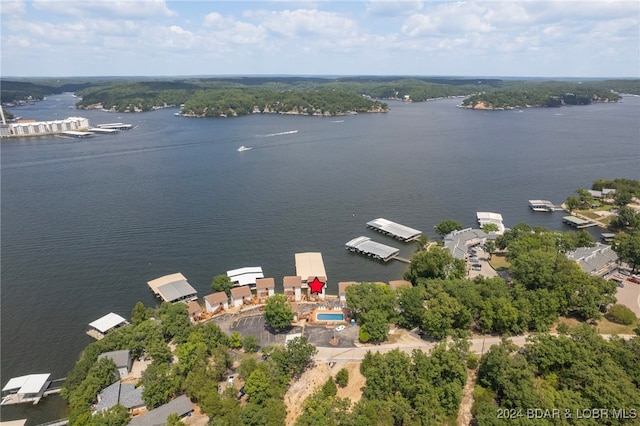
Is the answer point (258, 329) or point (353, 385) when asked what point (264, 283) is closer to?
point (258, 329)

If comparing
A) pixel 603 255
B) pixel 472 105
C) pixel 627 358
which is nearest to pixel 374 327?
pixel 627 358

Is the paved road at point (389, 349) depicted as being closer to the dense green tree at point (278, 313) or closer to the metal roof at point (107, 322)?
the dense green tree at point (278, 313)

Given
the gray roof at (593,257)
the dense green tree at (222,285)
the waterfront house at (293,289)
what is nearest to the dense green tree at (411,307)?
the waterfront house at (293,289)

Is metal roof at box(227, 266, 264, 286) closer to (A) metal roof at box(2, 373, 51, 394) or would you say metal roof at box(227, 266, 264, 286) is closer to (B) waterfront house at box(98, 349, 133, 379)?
(B) waterfront house at box(98, 349, 133, 379)

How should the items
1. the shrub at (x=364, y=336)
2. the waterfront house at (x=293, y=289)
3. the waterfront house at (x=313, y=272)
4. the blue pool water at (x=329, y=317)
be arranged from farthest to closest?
the waterfront house at (x=313, y=272), the waterfront house at (x=293, y=289), the blue pool water at (x=329, y=317), the shrub at (x=364, y=336)

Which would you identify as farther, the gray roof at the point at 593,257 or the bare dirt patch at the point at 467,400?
the gray roof at the point at 593,257

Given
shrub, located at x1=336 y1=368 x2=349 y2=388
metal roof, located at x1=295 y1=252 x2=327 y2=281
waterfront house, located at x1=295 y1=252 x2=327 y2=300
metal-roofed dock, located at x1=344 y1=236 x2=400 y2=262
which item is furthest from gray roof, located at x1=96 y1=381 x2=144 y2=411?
metal-roofed dock, located at x1=344 y1=236 x2=400 y2=262
